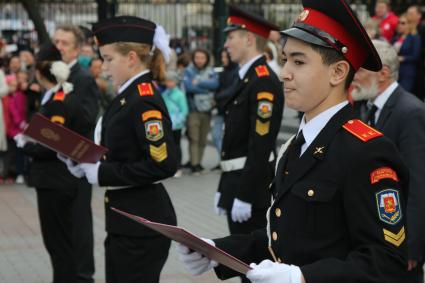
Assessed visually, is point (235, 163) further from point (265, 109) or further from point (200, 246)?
point (200, 246)

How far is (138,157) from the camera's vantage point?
14.5 feet

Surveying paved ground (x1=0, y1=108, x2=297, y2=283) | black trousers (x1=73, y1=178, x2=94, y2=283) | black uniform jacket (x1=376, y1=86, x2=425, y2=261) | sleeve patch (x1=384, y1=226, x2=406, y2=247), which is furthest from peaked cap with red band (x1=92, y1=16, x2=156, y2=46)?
paved ground (x1=0, y1=108, x2=297, y2=283)

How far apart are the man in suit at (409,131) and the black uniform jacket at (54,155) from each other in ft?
7.85

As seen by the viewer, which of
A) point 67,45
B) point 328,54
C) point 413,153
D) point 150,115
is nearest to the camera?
point 328,54

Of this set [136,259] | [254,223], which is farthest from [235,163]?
[136,259]

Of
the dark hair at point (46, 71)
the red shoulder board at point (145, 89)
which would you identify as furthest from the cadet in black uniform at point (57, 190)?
the red shoulder board at point (145, 89)

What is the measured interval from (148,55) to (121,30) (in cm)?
22

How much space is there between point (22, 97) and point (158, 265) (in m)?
7.90

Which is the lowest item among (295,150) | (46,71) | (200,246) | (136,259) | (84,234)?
(84,234)

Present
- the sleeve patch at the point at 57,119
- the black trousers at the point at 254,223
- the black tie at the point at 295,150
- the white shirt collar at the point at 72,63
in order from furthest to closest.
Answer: the white shirt collar at the point at 72,63 < the sleeve patch at the point at 57,119 < the black trousers at the point at 254,223 < the black tie at the point at 295,150

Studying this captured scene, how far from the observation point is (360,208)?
240 centimetres

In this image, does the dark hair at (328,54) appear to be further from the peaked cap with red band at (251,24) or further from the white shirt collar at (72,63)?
the white shirt collar at (72,63)

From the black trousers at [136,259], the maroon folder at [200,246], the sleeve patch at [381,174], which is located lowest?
the black trousers at [136,259]

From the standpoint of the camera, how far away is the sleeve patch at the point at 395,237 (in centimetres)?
240
